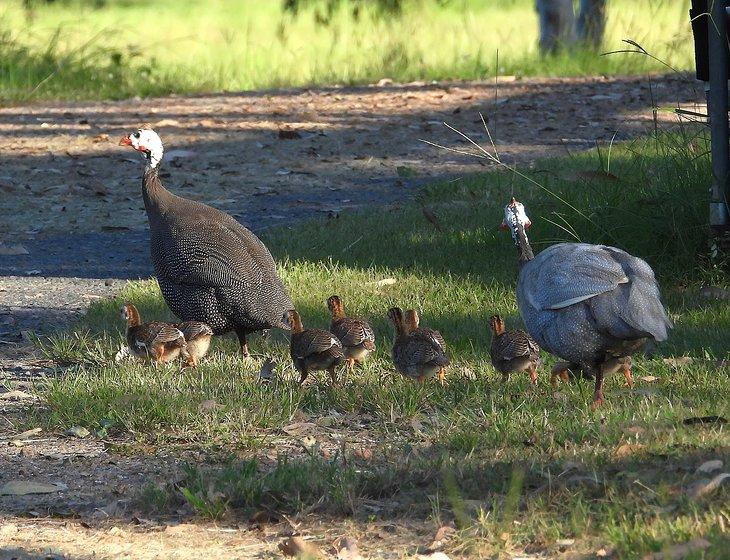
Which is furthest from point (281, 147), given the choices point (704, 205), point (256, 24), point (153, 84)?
point (256, 24)

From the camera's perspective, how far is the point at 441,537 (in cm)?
425

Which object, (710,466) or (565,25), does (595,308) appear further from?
(565,25)

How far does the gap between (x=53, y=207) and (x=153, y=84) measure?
229 inches

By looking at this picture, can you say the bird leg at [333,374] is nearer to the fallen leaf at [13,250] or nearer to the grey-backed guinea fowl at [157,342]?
the grey-backed guinea fowl at [157,342]

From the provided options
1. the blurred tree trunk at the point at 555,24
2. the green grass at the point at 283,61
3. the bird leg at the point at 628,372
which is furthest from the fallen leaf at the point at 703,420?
the blurred tree trunk at the point at 555,24

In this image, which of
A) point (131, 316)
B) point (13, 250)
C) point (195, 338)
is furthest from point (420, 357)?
point (13, 250)

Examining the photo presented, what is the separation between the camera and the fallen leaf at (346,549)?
4.18 metres

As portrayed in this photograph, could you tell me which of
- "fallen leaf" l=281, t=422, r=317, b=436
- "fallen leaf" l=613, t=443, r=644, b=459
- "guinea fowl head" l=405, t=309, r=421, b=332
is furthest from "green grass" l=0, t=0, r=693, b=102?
"fallen leaf" l=613, t=443, r=644, b=459

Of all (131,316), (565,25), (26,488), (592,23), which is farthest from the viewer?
(592,23)

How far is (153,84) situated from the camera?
54.8ft

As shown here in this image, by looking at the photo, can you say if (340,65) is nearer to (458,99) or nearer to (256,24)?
(458,99)

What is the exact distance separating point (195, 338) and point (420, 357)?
1.35 m

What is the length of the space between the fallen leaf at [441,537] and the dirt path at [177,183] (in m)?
0.08

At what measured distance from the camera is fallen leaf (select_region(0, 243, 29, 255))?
9859mm
